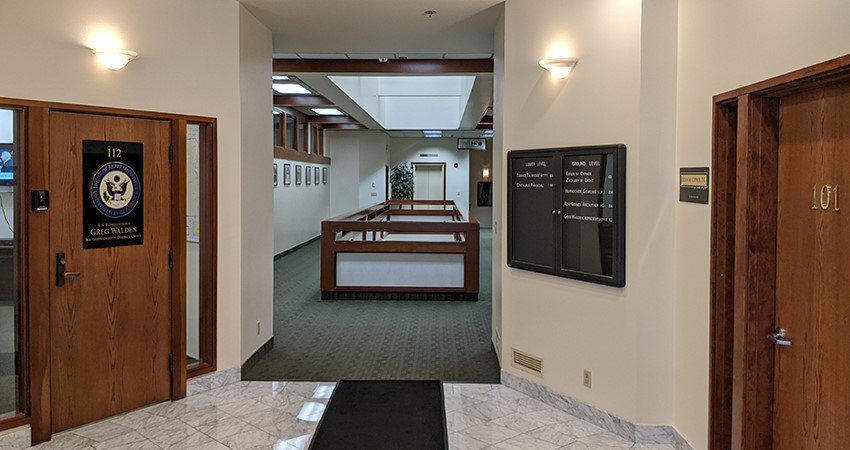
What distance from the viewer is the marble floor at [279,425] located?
3389 millimetres

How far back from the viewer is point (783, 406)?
254cm

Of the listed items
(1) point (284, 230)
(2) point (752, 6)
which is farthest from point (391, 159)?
(2) point (752, 6)

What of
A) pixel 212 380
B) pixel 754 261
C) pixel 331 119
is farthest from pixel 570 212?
pixel 331 119

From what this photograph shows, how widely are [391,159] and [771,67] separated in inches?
618

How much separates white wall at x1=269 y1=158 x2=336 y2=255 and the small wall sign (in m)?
8.41

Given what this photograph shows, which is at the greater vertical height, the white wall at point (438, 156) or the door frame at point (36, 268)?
the white wall at point (438, 156)

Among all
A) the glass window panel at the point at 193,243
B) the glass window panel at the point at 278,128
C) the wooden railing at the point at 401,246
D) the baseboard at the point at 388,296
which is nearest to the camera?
the glass window panel at the point at 193,243

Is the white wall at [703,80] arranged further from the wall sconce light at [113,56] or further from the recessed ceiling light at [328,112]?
the recessed ceiling light at [328,112]

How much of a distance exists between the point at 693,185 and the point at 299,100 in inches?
308

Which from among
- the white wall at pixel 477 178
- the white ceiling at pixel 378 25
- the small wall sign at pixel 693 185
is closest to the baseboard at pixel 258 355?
the white ceiling at pixel 378 25

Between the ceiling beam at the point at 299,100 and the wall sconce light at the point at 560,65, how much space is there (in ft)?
21.5

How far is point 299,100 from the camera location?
9.80m

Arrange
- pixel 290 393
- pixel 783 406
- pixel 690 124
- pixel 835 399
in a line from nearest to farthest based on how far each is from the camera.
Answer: pixel 835 399, pixel 783 406, pixel 690 124, pixel 290 393

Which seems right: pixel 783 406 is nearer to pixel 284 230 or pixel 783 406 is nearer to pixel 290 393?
pixel 290 393
